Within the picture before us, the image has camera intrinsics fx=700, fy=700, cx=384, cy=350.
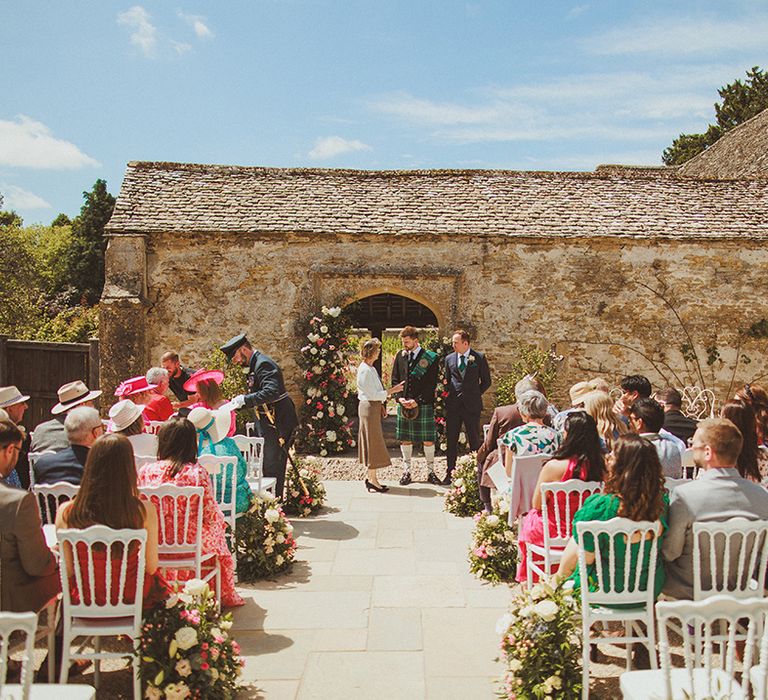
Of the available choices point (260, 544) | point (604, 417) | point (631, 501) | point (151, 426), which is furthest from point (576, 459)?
point (151, 426)

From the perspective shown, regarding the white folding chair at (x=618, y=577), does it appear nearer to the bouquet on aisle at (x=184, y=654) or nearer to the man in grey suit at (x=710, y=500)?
the man in grey suit at (x=710, y=500)

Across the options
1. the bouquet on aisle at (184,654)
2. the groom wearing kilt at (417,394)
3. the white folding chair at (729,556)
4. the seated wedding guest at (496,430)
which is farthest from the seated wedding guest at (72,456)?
the groom wearing kilt at (417,394)

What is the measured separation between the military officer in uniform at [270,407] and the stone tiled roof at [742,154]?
1398cm

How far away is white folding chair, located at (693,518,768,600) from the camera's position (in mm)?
3619

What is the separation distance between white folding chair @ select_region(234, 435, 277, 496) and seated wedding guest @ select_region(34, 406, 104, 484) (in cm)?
206

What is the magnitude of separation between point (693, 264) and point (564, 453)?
33.0ft

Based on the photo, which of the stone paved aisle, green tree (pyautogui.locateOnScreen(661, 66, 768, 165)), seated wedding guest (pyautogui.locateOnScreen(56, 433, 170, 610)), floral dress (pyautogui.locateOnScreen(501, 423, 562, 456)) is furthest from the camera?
green tree (pyautogui.locateOnScreen(661, 66, 768, 165))

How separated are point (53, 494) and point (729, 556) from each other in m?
4.00

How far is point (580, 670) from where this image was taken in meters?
3.88

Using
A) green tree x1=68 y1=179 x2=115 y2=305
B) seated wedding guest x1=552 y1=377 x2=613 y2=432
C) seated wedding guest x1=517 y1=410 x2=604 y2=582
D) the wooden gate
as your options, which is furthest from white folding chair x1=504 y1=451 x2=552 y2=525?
green tree x1=68 y1=179 x2=115 y2=305

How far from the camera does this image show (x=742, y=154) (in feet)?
63.7

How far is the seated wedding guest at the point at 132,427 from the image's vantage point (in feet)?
18.4

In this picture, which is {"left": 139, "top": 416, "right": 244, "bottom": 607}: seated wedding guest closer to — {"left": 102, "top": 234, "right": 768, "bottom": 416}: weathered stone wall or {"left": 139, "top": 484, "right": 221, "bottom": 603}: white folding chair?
{"left": 139, "top": 484, "right": 221, "bottom": 603}: white folding chair

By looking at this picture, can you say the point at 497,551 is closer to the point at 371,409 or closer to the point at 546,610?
the point at 546,610
